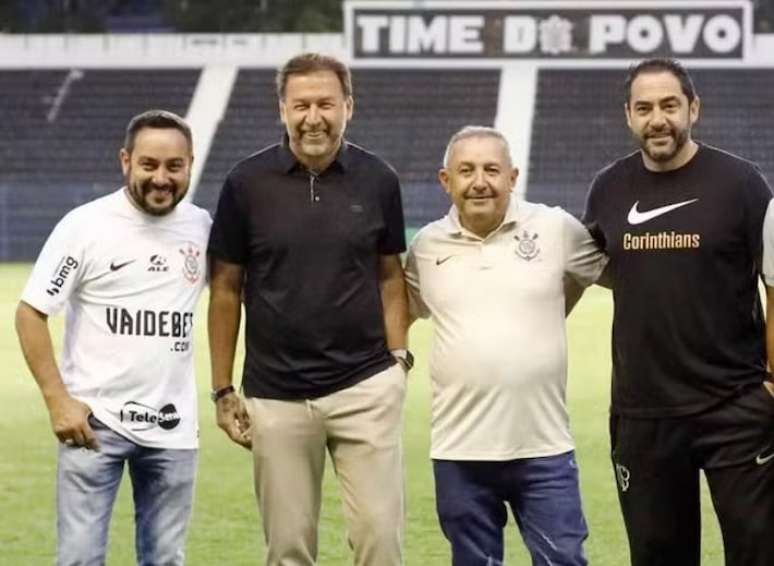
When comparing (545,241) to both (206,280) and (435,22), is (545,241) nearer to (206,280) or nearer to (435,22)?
(206,280)

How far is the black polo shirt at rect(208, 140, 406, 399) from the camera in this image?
20.3 feet

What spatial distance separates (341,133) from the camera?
6.25 metres

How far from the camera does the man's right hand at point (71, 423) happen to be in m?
6.01

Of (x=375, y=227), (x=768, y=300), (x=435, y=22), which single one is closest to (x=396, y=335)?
(x=375, y=227)

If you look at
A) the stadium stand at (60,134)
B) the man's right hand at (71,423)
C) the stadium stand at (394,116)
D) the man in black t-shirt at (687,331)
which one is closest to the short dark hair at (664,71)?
the man in black t-shirt at (687,331)

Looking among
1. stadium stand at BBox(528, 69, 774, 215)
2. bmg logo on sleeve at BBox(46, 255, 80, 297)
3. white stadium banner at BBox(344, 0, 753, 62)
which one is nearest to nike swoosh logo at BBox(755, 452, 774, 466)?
bmg logo on sleeve at BBox(46, 255, 80, 297)

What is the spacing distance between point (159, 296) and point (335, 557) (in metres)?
2.90

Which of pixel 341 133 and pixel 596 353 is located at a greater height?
pixel 341 133

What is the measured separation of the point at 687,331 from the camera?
603cm

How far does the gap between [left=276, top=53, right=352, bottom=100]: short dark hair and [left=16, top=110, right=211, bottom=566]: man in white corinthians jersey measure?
38 cm

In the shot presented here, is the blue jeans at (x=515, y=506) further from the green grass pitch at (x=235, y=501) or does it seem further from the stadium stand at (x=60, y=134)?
the stadium stand at (x=60, y=134)

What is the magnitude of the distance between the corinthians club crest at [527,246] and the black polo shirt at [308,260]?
42cm

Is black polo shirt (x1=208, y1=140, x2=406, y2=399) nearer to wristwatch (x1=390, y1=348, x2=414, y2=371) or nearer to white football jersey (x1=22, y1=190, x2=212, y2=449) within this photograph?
wristwatch (x1=390, y1=348, x2=414, y2=371)

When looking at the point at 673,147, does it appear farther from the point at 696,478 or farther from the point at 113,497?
the point at 113,497
